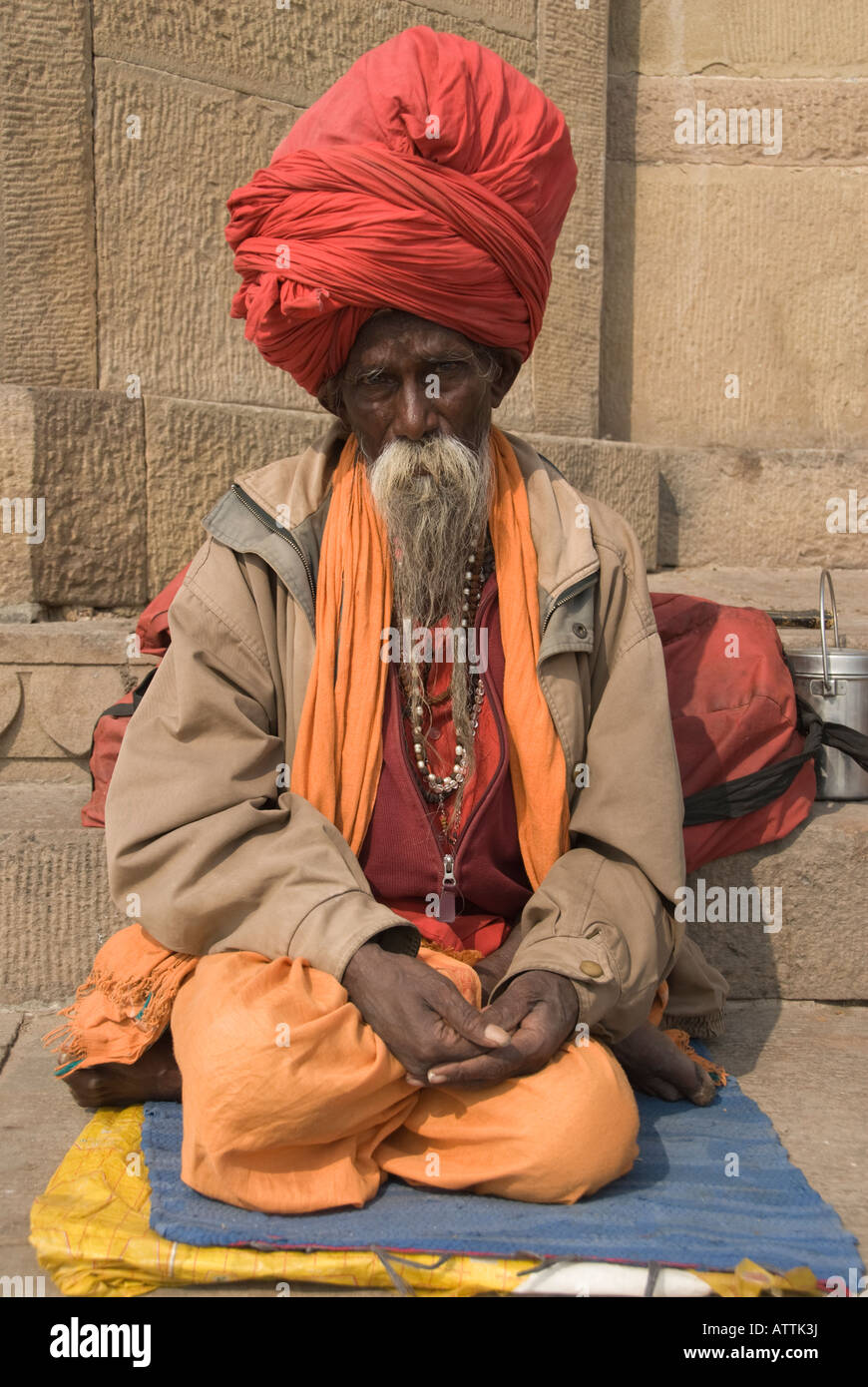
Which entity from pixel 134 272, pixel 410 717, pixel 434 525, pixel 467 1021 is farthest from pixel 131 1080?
pixel 134 272

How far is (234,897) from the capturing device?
246 cm

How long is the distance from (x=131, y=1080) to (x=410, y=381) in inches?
60.7

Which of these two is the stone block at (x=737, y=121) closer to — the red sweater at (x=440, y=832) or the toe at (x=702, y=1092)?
the red sweater at (x=440, y=832)

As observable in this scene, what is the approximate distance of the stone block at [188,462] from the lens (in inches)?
160

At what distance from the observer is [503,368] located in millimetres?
2973

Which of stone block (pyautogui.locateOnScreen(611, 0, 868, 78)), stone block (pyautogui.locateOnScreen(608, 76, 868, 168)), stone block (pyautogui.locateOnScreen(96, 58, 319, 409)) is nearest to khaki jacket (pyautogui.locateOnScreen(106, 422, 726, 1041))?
stone block (pyautogui.locateOnScreen(96, 58, 319, 409))

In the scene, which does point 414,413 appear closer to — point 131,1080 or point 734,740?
point 734,740

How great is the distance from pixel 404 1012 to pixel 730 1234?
67cm

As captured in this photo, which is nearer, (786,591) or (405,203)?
(405,203)

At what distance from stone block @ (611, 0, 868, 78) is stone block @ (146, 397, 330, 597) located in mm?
2286

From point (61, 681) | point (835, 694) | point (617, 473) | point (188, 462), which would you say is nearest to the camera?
point (835, 694)

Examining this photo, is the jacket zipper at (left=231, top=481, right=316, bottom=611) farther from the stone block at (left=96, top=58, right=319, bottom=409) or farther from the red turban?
the stone block at (left=96, top=58, right=319, bottom=409)

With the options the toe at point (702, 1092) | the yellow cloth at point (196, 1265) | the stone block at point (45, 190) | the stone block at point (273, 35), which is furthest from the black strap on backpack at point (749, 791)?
the stone block at point (273, 35)

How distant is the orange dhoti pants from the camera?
2229mm
